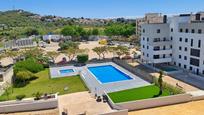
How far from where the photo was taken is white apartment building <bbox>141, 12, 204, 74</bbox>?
39.6 meters

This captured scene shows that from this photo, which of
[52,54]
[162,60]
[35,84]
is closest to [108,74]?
[162,60]

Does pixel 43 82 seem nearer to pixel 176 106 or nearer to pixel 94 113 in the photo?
pixel 94 113

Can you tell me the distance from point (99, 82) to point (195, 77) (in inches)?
606

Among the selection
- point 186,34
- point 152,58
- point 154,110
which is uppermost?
point 186,34

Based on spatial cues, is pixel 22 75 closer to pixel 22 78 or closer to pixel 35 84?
pixel 22 78

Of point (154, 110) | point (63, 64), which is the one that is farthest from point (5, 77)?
point (154, 110)

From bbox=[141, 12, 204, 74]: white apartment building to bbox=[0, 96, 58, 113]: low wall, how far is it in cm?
2360

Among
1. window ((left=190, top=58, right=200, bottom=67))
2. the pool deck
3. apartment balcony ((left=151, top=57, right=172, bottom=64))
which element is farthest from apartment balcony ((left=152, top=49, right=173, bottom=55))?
the pool deck

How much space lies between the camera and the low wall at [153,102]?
85.8ft

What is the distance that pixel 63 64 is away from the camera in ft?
162

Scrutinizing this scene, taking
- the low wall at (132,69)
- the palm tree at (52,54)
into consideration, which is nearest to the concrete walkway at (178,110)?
the low wall at (132,69)

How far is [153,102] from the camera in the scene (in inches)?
1070

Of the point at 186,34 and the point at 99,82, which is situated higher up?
the point at 186,34

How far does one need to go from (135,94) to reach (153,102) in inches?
142
